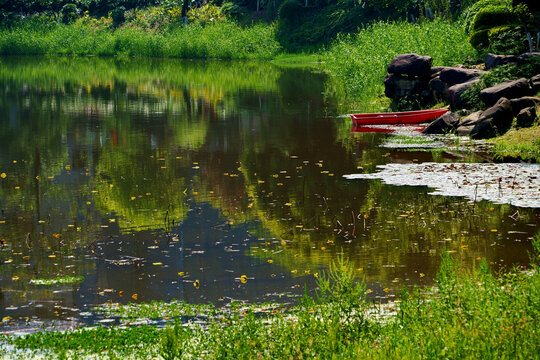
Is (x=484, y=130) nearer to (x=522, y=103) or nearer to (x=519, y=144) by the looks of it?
(x=522, y=103)

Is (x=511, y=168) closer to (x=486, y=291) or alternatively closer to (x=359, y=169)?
(x=359, y=169)

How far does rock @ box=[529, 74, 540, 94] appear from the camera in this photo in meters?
23.7

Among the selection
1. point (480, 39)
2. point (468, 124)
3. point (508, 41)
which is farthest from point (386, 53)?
point (468, 124)

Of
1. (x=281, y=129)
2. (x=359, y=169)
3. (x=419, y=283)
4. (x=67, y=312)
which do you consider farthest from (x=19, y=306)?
(x=281, y=129)

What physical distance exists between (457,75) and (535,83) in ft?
11.7

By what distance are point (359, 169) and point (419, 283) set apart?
8.38 metres

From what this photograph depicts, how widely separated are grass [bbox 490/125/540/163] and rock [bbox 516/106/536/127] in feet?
0.92

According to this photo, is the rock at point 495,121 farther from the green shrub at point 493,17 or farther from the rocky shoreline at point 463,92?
the green shrub at point 493,17

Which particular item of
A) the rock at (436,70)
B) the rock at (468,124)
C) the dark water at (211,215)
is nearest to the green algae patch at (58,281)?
the dark water at (211,215)

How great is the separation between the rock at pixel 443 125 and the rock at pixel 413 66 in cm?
431

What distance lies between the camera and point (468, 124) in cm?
2362

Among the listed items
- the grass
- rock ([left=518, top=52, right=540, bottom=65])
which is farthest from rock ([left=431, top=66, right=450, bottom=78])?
the grass

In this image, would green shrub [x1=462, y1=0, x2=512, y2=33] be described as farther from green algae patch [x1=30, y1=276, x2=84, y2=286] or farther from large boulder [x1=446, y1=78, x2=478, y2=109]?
green algae patch [x1=30, y1=276, x2=84, y2=286]

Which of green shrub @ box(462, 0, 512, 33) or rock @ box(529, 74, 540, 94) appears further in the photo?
green shrub @ box(462, 0, 512, 33)
